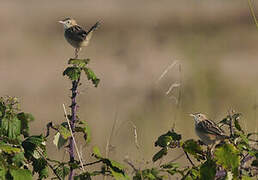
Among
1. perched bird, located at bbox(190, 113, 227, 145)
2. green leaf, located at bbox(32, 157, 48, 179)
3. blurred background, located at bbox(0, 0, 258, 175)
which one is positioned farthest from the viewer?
blurred background, located at bbox(0, 0, 258, 175)

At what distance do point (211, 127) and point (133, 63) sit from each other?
4.47 meters

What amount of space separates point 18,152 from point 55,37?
48.1 ft

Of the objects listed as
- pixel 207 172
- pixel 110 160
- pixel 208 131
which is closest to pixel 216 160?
pixel 207 172

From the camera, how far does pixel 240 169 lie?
122 inches

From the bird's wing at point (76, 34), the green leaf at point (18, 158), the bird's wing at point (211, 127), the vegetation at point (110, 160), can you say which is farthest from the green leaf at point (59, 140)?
the bird's wing at point (76, 34)

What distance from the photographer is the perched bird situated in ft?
11.7

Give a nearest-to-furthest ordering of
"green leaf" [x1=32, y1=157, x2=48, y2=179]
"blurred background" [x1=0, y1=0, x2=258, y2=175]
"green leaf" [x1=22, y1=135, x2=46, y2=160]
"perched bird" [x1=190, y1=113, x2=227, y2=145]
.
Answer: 1. "green leaf" [x1=22, y1=135, x2=46, y2=160]
2. "green leaf" [x1=32, y1=157, x2=48, y2=179]
3. "perched bird" [x1=190, y1=113, x2=227, y2=145]
4. "blurred background" [x1=0, y1=0, x2=258, y2=175]

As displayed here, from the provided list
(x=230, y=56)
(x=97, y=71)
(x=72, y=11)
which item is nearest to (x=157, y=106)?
(x=97, y=71)

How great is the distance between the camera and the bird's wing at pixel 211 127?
3627mm

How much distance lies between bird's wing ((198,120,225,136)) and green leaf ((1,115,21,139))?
2.92 ft

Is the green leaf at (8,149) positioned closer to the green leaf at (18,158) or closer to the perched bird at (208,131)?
the green leaf at (18,158)

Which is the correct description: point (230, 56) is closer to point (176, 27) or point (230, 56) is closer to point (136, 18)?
point (176, 27)

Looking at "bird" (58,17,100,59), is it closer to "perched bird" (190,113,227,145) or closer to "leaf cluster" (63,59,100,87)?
"perched bird" (190,113,227,145)

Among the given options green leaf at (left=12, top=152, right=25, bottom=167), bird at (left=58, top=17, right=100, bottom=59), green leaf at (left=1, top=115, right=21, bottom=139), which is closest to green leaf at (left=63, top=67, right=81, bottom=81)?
green leaf at (left=1, top=115, right=21, bottom=139)
